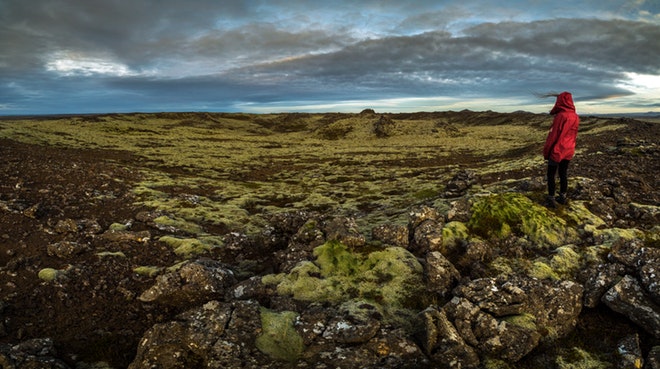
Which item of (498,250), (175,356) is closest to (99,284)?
(175,356)

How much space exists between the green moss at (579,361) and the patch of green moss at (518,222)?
5.43m

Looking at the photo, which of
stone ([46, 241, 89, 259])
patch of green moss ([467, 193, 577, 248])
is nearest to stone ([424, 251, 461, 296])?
patch of green moss ([467, 193, 577, 248])

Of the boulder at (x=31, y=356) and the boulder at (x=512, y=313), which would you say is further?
the boulder at (x=512, y=313)

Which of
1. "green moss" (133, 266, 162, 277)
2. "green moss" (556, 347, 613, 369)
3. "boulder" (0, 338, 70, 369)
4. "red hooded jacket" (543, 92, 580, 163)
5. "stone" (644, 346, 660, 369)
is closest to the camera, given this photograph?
"stone" (644, 346, 660, 369)

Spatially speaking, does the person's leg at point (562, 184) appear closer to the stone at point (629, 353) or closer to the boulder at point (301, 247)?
the stone at point (629, 353)

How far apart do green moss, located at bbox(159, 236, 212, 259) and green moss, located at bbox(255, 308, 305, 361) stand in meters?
7.01

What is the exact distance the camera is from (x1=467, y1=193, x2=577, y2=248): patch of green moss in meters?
13.2

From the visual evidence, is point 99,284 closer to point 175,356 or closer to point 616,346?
point 175,356

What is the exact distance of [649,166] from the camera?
77.7 feet

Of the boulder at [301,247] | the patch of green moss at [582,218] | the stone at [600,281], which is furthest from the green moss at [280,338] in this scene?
the patch of green moss at [582,218]

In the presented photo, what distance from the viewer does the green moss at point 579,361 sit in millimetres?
7677

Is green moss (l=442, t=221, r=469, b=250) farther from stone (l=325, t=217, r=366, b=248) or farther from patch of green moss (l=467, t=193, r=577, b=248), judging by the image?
stone (l=325, t=217, r=366, b=248)

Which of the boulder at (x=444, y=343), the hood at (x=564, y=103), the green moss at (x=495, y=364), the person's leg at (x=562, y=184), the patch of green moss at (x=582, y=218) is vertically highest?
the hood at (x=564, y=103)

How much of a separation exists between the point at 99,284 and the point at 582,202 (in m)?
18.4
